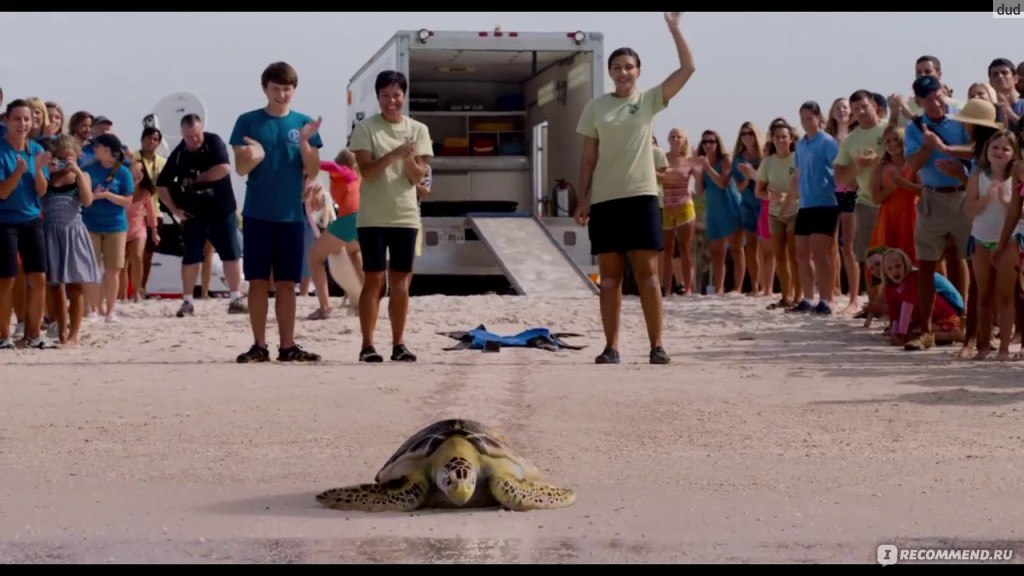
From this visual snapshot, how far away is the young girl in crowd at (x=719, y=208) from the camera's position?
16.9 metres

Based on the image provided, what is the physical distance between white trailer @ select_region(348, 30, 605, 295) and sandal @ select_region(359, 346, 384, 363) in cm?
683

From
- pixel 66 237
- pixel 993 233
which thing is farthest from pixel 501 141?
pixel 993 233

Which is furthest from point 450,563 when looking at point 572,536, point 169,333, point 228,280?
point 228,280

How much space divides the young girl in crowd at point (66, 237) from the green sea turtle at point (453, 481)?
6206 mm

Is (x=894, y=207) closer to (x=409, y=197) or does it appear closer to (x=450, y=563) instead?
(x=409, y=197)

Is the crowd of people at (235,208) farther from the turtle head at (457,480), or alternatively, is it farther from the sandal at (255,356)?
the turtle head at (457,480)

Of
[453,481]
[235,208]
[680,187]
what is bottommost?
[453,481]

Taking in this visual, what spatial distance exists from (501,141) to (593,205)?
1171 cm

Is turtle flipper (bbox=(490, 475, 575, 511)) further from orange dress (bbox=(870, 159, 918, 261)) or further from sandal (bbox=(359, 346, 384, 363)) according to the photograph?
orange dress (bbox=(870, 159, 918, 261))

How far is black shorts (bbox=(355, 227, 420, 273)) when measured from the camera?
392 inches

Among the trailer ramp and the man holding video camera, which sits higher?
the man holding video camera

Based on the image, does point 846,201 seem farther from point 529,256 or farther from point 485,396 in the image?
point 485,396

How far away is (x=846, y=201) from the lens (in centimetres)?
1362

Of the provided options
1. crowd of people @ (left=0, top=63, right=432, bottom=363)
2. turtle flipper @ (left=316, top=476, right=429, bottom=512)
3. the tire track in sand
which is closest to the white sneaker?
crowd of people @ (left=0, top=63, right=432, bottom=363)
